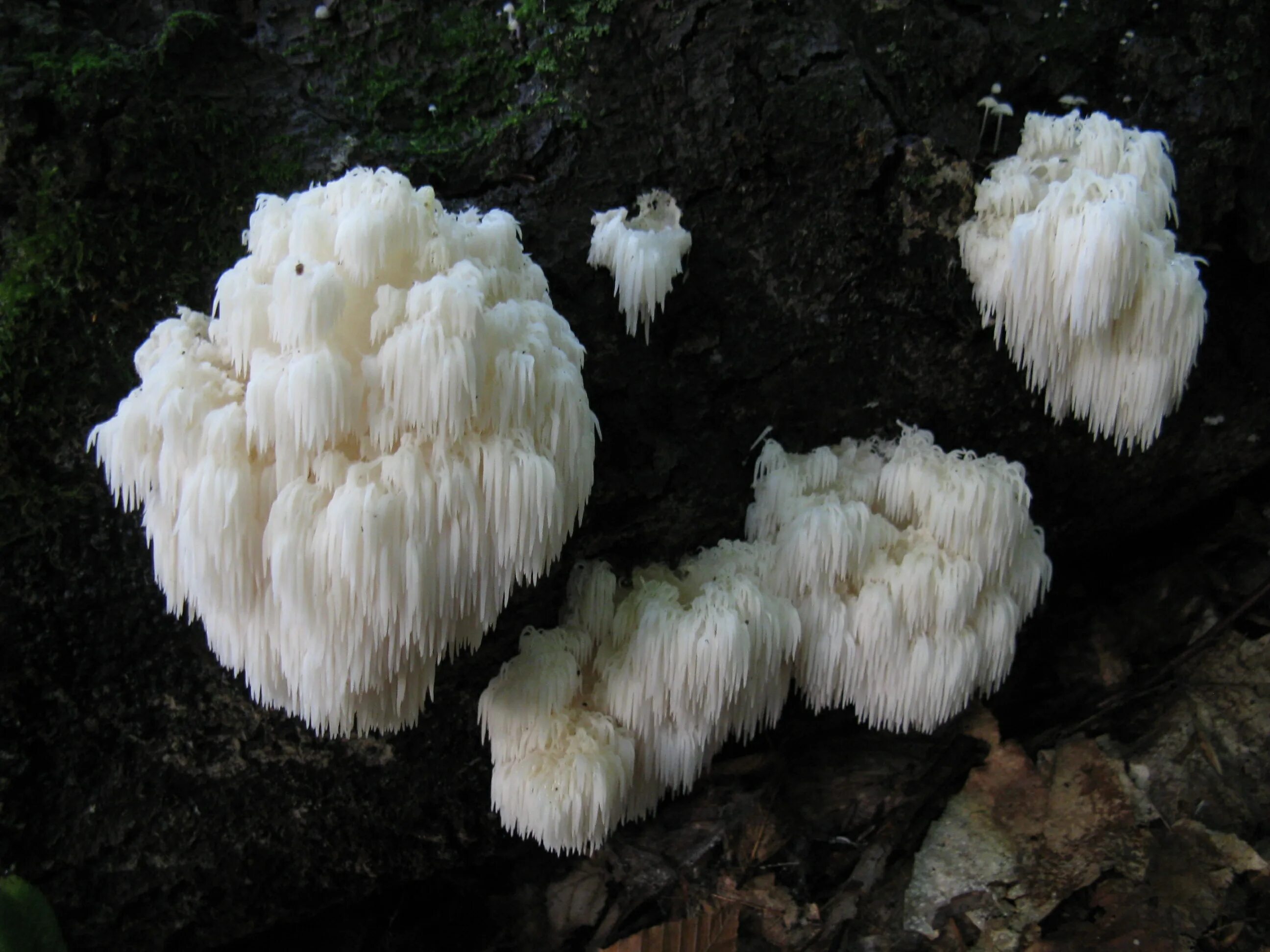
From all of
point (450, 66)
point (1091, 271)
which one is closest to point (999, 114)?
point (1091, 271)

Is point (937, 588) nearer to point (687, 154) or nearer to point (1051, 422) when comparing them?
point (1051, 422)

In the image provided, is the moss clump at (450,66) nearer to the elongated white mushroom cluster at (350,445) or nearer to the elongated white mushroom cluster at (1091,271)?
the elongated white mushroom cluster at (350,445)

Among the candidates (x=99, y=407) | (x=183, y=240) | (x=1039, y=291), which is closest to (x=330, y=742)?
(x=99, y=407)

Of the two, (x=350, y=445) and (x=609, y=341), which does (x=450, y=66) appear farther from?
(x=350, y=445)

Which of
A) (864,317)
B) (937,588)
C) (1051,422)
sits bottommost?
(937,588)

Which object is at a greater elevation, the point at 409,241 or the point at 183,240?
the point at 409,241

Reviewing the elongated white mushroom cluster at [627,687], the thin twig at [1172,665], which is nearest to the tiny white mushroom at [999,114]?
the elongated white mushroom cluster at [627,687]
